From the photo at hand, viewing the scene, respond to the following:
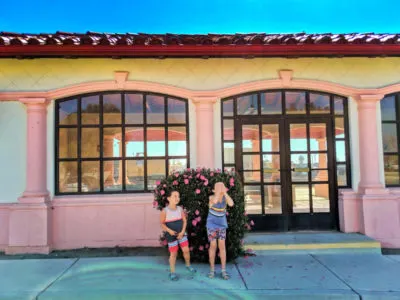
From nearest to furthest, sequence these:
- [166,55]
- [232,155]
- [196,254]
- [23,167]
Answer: [196,254], [166,55], [23,167], [232,155]

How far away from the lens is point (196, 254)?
5.31 metres

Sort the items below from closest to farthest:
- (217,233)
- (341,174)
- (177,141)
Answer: (217,233) < (177,141) < (341,174)

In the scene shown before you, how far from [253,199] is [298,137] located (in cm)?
145

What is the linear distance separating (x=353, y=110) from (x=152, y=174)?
154 inches

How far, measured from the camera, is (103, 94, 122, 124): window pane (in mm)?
6648

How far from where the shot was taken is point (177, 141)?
263 inches

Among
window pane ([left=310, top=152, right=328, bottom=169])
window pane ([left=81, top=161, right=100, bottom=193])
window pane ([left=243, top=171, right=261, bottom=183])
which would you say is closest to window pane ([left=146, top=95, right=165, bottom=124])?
window pane ([left=81, top=161, right=100, bottom=193])

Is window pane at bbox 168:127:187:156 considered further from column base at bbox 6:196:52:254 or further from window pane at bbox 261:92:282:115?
column base at bbox 6:196:52:254

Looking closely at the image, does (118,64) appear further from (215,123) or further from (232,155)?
(232,155)

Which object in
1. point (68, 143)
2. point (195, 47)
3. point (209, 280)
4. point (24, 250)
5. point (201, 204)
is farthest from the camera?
point (68, 143)

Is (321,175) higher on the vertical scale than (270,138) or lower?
lower

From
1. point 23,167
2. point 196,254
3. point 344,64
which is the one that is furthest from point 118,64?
point 344,64

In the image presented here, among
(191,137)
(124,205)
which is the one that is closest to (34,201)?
(124,205)

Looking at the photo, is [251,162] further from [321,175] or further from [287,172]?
[321,175]
